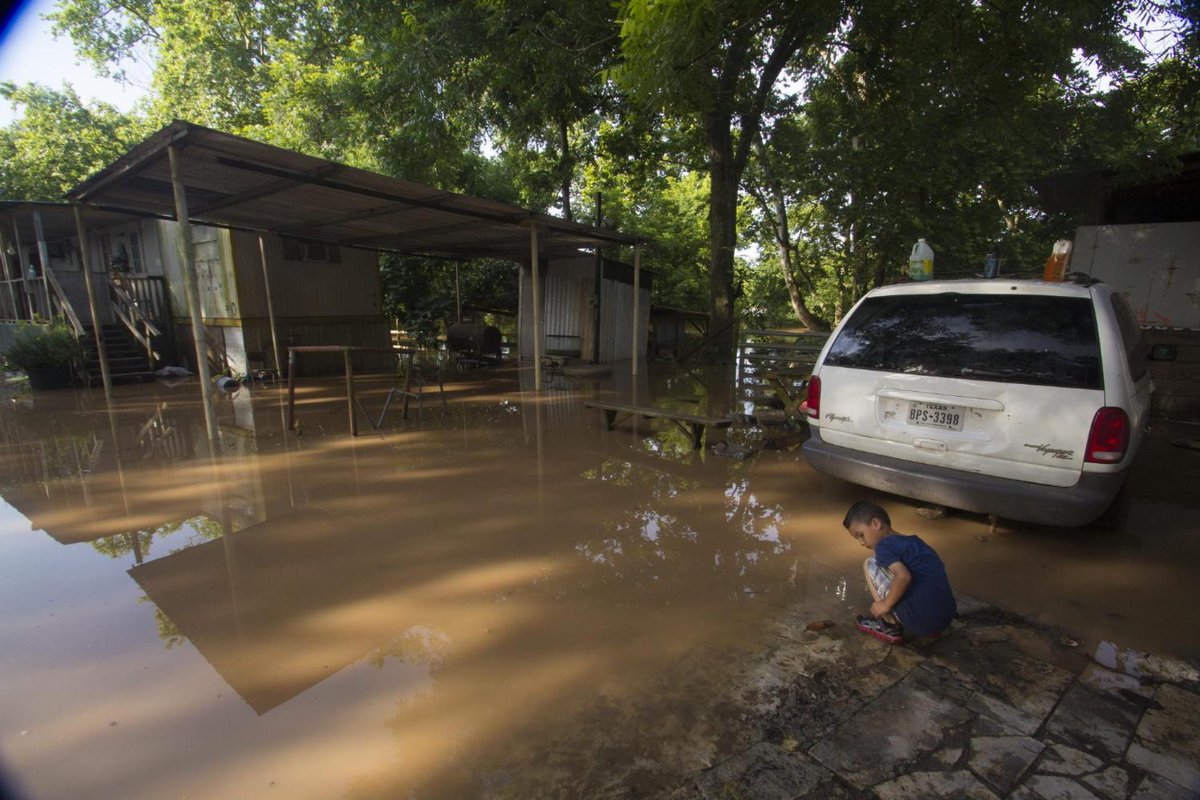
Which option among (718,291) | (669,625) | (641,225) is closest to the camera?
(669,625)

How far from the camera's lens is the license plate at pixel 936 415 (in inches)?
146

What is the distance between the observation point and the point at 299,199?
822cm

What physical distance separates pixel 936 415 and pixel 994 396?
0.35 m

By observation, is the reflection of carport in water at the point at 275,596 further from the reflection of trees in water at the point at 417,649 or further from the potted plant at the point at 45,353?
the potted plant at the point at 45,353

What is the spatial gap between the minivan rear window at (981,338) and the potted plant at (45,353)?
13934 millimetres

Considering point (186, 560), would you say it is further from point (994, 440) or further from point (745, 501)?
point (994, 440)

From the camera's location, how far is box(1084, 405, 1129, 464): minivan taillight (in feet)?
10.7

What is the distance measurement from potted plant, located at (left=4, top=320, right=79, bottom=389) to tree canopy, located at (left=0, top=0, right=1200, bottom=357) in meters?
8.28

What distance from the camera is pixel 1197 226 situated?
852 centimetres

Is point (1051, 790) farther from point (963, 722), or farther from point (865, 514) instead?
point (865, 514)

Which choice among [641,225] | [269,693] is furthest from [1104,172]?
[641,225]

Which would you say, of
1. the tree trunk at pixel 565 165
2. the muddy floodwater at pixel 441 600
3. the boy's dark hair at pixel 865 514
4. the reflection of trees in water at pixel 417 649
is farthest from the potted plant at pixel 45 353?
the boy's dark hair at pixel 865 514

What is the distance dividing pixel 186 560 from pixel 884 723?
4.29 metres

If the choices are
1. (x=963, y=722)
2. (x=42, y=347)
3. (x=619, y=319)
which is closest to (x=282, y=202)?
(x=42, y=347)
